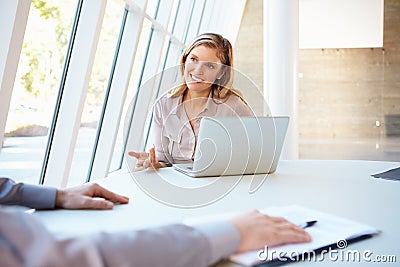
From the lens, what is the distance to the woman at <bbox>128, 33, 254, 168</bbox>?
5.65 ft

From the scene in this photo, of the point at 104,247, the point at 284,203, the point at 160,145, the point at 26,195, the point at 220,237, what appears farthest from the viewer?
the point at 160,145

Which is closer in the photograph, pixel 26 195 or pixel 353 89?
pixel 26 195

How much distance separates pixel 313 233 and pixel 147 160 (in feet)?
2.92

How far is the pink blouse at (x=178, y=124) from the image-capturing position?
5.63 feet

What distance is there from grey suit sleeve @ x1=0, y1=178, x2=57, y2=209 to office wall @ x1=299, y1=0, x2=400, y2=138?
8436 millimetres

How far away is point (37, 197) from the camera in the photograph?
0.89 meters

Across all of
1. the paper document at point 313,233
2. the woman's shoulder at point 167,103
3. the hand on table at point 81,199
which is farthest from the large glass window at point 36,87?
the paper document at point 313,233

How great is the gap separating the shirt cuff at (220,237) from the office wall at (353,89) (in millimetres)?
8596

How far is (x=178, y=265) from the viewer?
0.51m

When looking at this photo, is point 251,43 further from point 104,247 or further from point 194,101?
point 104,247

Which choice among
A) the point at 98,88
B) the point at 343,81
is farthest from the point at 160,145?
the point at 343,81

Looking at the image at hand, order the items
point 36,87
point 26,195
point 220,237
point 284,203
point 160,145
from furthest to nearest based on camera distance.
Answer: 1. point 36,87
2. point 160,145
3. point 284,203
4. point 26,195
5. point 220,237

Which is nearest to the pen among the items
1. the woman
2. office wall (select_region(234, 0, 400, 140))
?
the woman

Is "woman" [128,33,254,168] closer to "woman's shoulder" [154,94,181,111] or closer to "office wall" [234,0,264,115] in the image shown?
"woman's shoulder" [154,94,181,111]
